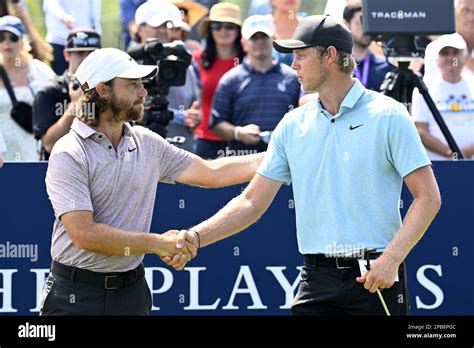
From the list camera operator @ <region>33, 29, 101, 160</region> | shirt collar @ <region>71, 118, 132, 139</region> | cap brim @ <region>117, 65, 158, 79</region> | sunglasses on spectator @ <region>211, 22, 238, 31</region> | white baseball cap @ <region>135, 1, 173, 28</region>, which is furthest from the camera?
sunglasses on spectator @ <region>211, 22, 238, 31</region>

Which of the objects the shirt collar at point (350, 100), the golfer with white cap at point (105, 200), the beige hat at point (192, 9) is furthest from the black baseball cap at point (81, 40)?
the shirt collar at point (350, 100)

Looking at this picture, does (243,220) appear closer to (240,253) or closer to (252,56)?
(240,253)

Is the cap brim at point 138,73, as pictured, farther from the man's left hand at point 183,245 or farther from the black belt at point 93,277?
the black belt at point 93,277

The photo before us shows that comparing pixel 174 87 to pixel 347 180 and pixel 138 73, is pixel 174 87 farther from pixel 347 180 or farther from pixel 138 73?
pixel 347 180

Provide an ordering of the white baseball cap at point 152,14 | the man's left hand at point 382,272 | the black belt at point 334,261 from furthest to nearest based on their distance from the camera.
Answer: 1. the white baseball cap at point 152,14
2. the black belt at point 334,261
3. the man's left hand at point 382,272

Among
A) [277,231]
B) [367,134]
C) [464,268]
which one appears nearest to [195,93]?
[277,231]

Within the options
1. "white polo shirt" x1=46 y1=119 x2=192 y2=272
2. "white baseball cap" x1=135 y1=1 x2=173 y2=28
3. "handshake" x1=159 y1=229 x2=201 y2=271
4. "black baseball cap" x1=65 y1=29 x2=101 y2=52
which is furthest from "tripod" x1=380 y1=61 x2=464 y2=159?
"white polo shirt" x1=46 y1=119 x2=192 y2=272

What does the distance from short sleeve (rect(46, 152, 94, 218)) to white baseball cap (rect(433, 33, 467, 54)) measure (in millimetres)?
3514

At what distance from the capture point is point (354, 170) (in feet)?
15.9

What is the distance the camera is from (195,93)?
782cm

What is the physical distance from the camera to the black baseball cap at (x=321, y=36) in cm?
506

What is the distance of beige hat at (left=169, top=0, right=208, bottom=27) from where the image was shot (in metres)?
7.91

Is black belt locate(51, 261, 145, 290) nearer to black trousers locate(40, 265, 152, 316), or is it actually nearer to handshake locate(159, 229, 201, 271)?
black trousers locate(40, 265, 152, 316)

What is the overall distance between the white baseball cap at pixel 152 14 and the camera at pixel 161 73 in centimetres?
38
